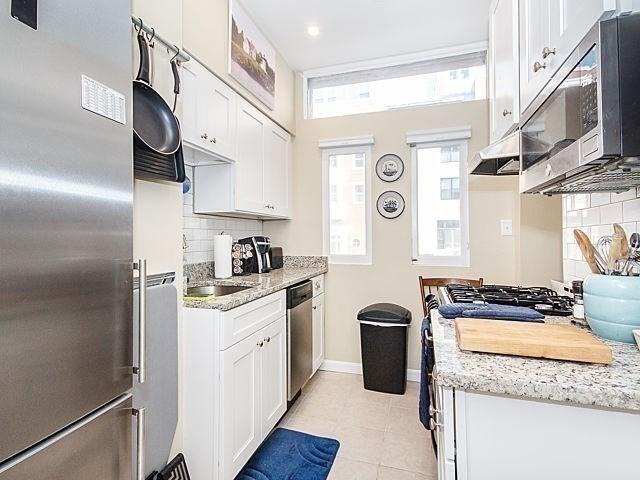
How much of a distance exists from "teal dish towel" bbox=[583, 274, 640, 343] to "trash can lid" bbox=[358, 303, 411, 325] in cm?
176

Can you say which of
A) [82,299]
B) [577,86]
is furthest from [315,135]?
[82,299]

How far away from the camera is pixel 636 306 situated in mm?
984

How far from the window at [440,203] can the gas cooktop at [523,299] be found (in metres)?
1.18

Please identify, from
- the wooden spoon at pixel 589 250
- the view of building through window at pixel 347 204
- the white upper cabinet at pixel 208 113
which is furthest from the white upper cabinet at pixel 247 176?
the wooden spoon at pixel 589 250

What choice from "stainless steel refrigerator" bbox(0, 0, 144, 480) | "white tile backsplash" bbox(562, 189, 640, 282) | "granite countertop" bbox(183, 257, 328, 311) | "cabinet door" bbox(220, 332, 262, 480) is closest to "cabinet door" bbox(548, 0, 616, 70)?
"white tile backsplash" bbox(562, 189, 640, 282)

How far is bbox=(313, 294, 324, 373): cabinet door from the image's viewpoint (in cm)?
297

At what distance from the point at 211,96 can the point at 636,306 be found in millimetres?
2148

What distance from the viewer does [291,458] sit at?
6.50 ft

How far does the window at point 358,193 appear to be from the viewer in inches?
127

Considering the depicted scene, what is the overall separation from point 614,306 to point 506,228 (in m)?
1.98

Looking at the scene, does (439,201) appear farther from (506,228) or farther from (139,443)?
(139,443)

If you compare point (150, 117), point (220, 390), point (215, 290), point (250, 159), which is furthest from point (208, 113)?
point (220, 390)

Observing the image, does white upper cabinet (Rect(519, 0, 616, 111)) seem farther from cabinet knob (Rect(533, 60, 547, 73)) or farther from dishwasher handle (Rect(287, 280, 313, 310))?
dishwasher handle (Rect(287, 280, 313, 310))

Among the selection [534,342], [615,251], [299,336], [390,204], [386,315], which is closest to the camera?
[534,342]
